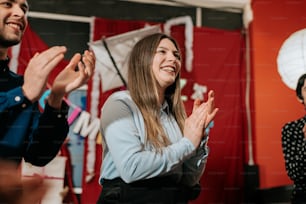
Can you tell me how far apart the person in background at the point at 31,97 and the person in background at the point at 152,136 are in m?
0.12

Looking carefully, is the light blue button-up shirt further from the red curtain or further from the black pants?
the red curtain

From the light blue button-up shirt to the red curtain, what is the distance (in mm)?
831

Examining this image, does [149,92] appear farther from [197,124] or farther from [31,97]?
[31,97]

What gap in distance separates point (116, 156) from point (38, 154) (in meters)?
0.13

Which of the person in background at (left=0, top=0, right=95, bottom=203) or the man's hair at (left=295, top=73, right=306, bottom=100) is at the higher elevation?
the man's hair at (left=295, top=73, right=306, bottom=100)

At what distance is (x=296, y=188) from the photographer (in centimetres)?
108

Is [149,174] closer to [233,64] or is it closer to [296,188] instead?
[296,188]

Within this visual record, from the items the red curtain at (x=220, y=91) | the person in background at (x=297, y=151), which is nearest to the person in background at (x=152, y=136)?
the person in background at (x=297, y=151)

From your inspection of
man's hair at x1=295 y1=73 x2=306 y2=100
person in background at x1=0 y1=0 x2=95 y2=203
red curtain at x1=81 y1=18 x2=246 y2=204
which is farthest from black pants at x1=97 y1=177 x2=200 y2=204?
red curtain at x1=81 y1=18 x2=246 y2=204

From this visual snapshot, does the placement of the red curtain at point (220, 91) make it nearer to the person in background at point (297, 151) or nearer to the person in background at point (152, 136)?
the person in background at point (297, 151)

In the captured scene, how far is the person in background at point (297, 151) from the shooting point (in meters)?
1.08

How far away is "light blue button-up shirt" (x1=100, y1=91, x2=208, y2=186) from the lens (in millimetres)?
659

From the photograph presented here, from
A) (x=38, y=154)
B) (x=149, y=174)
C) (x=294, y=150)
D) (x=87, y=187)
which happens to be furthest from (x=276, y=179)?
(x=38, y=154)

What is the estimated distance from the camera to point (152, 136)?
0.72 m
